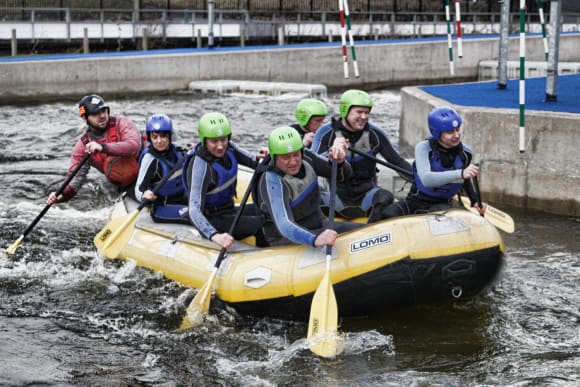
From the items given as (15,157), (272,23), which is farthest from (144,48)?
(15,157)

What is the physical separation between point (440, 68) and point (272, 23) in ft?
19.0

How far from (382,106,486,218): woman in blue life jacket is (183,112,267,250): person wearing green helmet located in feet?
4.38

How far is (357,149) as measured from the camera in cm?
837

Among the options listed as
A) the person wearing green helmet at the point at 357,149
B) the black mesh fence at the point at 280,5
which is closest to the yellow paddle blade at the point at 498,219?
the person wearing green helmet at the point at 357,149

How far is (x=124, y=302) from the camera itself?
8125 mm

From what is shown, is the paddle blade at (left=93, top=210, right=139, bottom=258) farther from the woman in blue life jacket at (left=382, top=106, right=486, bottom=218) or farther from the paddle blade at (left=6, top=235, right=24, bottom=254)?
the woman in blue life jacket at (left=382, top=106, right=486, bottom=218)

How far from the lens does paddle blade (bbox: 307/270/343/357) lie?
6668mm

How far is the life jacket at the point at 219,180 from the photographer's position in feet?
25.7

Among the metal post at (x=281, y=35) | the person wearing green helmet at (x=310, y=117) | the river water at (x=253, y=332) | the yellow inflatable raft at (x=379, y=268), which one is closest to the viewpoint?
the river water at (x=253, y=332)

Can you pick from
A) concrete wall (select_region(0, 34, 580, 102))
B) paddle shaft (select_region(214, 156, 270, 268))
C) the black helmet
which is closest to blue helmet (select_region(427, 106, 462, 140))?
paddle shaft (select_region(214, 156, 270, 268))

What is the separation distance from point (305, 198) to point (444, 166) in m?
1.24

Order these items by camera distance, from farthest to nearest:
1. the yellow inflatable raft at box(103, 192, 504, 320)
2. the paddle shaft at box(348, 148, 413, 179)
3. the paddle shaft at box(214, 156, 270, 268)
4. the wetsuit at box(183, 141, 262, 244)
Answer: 1. the paddle shaft at box(348, 148, 413, 179)
2. the wetsuit at box(183, 141, 262, 244)
3. the paddle shaft at box(214, 156, 270, 268)
4. the yellow inflatable raft at box(103, 192, 504, 320)

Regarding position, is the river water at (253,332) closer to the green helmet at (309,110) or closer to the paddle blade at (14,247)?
the paddle blade at (14,247)

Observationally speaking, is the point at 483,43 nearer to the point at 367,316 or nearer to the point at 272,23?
the point at 272,23
